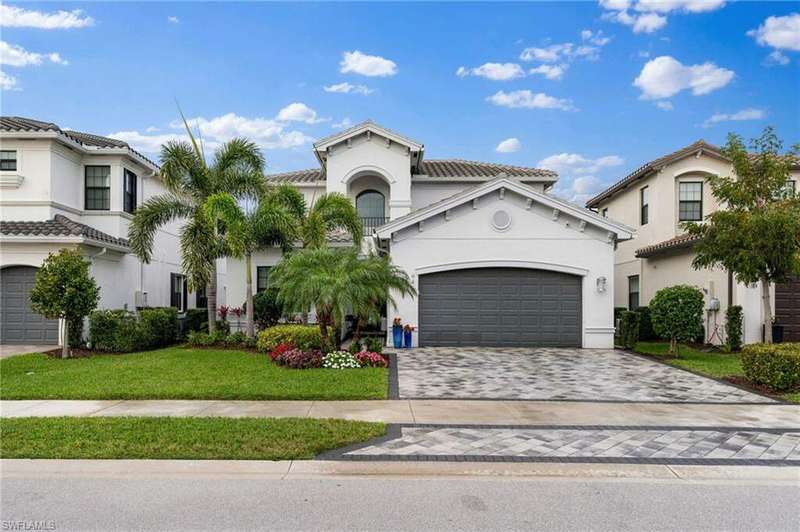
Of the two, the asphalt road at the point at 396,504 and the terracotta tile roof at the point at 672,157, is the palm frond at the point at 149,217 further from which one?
the terracotta tile roof at the point at 672,157

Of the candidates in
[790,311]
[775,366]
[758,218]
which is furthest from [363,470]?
[790,311]

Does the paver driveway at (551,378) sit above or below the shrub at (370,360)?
below

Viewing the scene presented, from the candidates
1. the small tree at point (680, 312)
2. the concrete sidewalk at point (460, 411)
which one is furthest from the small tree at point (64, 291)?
the small tree at point (680, 312)

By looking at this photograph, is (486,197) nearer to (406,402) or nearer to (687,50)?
(687,50)

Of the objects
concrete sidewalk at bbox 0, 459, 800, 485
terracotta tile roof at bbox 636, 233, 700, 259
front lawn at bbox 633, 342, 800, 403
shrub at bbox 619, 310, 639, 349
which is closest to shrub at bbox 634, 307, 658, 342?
front lawn at bbox 633, 342, 800, 403

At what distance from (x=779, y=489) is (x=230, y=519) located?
5601 millimetres

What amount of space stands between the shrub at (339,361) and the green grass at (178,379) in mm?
401

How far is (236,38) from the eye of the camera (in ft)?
46.1

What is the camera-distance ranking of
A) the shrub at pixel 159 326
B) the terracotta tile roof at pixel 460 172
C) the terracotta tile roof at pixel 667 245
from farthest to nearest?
the terracotta tile roof at pixel 460 172 < the terracotta tile roof at pixel 667 245 < the shrub at pixel 159 326

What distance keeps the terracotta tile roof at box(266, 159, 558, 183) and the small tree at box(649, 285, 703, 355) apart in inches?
377

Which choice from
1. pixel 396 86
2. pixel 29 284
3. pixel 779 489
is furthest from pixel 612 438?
pixel 29 284

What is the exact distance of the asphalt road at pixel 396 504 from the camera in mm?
4262

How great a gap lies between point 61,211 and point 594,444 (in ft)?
60.3

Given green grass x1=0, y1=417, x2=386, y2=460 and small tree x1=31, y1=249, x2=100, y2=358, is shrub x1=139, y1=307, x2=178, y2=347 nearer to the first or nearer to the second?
small tree x1=31, y1=249, x2=100, y2=358
